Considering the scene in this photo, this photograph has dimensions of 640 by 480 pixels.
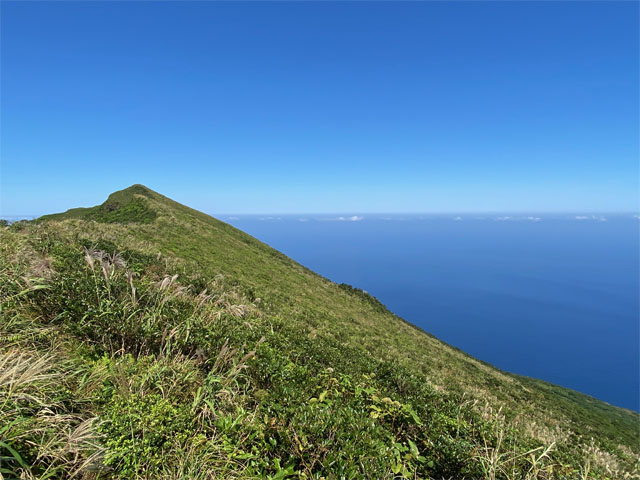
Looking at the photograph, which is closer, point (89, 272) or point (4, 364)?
point (4, 364)

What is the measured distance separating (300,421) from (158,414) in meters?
1.94

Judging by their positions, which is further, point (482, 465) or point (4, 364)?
point (482, 465)

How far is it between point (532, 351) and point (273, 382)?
19287 cm

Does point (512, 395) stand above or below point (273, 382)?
below

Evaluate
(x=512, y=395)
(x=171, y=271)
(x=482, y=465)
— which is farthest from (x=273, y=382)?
(x=512, y=395)

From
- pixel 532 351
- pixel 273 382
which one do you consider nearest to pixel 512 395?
pixel 273 382

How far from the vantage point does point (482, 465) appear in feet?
12.3

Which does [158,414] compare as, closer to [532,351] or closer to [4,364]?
[4,364]

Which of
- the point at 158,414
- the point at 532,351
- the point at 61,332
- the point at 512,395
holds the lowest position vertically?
the point at 532,351

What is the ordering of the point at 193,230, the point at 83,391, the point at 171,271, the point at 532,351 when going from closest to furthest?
the point at 83,391 → the point at 171,271 → the point at 193,230 → the point at 532,351

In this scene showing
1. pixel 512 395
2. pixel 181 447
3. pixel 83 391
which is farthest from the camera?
pixel 512 395

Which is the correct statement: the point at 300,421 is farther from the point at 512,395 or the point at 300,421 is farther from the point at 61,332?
the point at 512,395

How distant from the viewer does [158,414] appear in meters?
3.52

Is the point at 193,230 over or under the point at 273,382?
over
